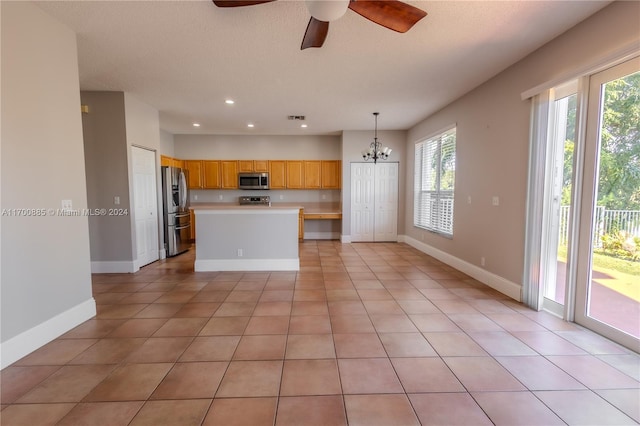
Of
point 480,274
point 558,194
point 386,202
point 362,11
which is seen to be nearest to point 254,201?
point 386,202

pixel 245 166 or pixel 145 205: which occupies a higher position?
pixel 245 166

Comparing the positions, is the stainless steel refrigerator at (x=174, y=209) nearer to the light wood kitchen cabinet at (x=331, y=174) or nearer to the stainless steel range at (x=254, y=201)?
the stainless steel range at (x=254, y=201)

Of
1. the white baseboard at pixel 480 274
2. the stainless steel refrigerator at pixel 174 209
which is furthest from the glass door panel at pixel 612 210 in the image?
the stainless steel refrigerator at pixel 174 209

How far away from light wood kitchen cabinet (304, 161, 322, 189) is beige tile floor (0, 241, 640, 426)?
424cm

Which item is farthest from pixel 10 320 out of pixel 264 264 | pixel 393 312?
pixel 393 312

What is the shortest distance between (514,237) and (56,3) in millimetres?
4966

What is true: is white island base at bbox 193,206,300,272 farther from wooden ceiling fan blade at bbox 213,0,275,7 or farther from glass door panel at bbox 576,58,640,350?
glass door panel at bbox 576,58,640,350

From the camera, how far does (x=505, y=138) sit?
3.48 meters

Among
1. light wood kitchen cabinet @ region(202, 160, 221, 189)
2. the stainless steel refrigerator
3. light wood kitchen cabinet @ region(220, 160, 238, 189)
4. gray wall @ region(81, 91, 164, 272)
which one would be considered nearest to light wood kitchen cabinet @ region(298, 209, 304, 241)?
light wood kitchen cabinet @ region(220, 160, 238, 189)

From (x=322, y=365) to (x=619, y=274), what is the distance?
8.32 ft

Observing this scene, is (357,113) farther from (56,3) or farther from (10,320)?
(10,320)

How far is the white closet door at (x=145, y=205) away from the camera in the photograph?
15.1 ft

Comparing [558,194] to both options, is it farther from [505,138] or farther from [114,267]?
[114,267]

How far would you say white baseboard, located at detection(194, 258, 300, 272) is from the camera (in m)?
4.57
